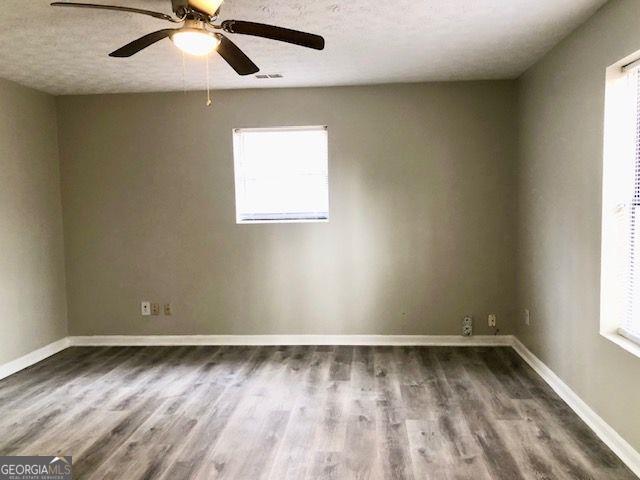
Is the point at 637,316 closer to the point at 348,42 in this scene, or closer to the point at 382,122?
the point at 348,42

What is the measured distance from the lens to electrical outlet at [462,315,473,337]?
454cm

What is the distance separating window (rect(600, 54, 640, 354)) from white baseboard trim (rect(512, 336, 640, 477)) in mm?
514

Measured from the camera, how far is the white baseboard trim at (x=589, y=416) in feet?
8.07

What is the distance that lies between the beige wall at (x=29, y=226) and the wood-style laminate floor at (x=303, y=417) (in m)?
0.42

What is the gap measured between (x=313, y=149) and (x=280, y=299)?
4.81 ft

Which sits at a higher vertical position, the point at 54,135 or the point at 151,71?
the point at 151,71

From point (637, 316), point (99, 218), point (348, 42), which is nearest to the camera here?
point (637, 316)

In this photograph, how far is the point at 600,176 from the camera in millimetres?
2771

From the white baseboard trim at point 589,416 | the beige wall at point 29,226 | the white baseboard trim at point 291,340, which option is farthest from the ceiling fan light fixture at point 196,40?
the white baseboard trim at point 291,340

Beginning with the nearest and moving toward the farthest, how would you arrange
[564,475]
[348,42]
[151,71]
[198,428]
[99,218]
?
[564,475]
[198,428]
[348,42]
[151,71]
[99,218]

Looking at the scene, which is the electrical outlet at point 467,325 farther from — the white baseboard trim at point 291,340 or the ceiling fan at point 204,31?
the ceiling fan at point 204,31

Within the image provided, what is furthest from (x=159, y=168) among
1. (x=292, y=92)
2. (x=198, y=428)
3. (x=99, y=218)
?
(x=198, y=428)

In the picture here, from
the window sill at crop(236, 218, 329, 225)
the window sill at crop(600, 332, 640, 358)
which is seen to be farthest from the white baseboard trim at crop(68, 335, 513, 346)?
the window sill at crop(600, 332, 640, 358)

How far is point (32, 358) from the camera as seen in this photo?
4312 millimetres
